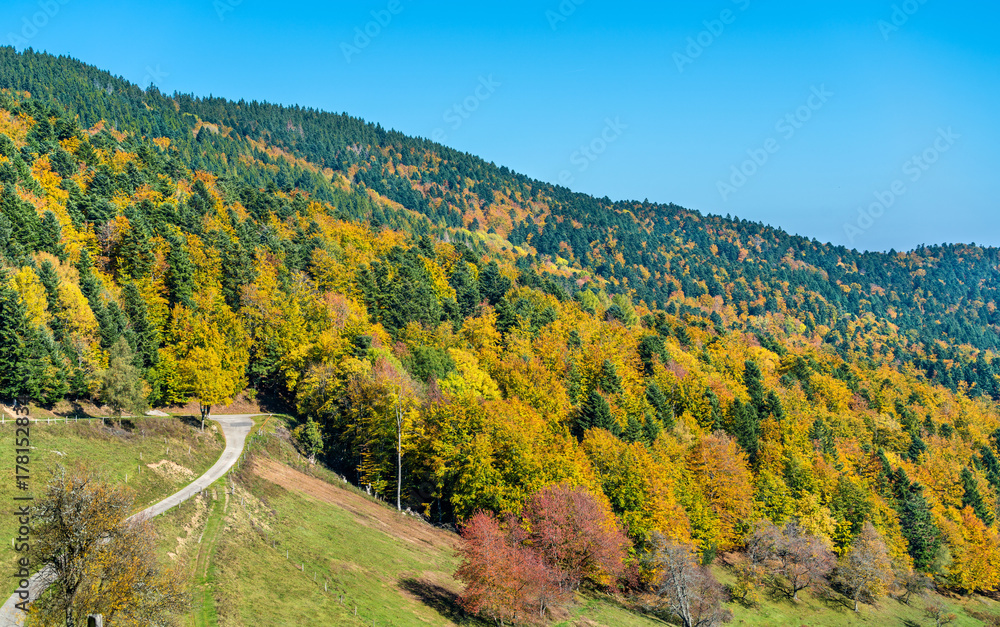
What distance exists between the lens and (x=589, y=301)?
17662 centimetres

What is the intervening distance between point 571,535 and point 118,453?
34907 mm

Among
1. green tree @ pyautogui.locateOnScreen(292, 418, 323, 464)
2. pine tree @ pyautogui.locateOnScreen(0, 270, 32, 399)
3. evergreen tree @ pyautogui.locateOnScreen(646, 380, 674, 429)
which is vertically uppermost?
evergreen tree @ pyautogui.locateOnScreen(646, 380, 674, 429)

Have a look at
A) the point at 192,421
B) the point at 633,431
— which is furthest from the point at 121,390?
the point at 633,431

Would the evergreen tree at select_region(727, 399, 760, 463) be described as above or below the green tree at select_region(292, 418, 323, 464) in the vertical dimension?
above

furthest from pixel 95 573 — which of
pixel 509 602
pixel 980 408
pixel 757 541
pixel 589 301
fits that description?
pixel 980 408

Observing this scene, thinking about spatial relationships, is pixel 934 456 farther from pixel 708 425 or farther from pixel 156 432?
pixel 156 432

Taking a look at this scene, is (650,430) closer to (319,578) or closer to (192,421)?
(319,578)

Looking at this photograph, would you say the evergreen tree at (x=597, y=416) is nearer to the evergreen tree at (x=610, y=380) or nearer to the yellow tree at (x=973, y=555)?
the evergreen tree at (x=610, y=380)

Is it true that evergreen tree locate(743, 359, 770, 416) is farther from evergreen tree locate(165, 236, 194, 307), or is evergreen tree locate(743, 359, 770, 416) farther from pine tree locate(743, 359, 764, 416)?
evergreen tree locate(165, 236, 194, 307)

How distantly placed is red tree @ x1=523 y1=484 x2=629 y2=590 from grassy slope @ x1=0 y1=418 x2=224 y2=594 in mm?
27561

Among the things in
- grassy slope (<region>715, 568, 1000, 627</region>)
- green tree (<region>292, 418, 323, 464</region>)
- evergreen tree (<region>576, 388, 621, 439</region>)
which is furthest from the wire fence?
evergreen tree (<region>576, 388, 621, 439</region>)

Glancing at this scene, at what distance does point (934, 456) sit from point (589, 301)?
88.3m

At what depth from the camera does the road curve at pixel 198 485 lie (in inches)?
907

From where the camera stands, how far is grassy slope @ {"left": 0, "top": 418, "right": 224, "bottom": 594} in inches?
1378
